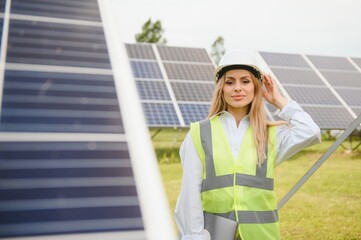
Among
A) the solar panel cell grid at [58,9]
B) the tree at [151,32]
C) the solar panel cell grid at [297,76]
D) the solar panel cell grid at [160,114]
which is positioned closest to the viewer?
the solar panel cell grid at [58,9]

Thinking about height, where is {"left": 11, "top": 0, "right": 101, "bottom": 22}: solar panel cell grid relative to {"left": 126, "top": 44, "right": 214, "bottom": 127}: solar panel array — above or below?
below

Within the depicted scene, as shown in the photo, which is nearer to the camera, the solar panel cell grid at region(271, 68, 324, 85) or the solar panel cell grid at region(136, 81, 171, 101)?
the solar panel cell grid at region(136, 81, 171, 101)

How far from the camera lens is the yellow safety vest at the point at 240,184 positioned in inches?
105

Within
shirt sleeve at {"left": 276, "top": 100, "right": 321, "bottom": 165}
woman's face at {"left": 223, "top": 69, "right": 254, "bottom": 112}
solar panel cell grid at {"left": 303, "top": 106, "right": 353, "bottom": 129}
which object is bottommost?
shirt sleeve at {"left": 276, "top": 100, "right": 321, "bottom": 165}

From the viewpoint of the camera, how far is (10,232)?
46.1 inches

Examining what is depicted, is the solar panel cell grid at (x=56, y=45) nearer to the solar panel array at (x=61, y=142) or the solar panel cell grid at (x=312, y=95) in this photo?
the solar panel array at (x=61, y=142)

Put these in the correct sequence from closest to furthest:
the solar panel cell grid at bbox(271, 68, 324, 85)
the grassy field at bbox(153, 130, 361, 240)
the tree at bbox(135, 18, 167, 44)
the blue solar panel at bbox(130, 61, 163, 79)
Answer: the grassy field at bbox(153, 130, 361, 240), the solar panel cell grid at bbox(271, 68, 324, 85), the blue solar panel at bbox(130, 61, 163, 79), the tree at bbox(135, 18, 167, 44)

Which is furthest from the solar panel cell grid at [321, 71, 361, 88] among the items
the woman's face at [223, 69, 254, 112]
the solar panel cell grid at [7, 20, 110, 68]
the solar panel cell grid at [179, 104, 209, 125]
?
the solar panel cell grid at [7, 20, 110, 68]

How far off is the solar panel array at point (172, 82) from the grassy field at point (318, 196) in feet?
3.89

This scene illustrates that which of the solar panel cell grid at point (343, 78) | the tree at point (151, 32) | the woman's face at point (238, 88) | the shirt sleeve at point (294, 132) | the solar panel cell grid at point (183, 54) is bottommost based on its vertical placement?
the shirt sleeve at point (294, 132)

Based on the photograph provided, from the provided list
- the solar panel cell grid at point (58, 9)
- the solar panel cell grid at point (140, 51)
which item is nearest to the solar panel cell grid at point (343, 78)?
the solar panel cell grid at point (140, 51)

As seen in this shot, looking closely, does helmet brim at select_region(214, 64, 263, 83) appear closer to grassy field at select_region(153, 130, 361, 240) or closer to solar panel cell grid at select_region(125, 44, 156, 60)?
grassy field at select_region(153, 130, 361, 240)

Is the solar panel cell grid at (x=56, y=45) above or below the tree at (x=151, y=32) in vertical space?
below

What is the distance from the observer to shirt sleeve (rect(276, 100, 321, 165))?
274 cm
